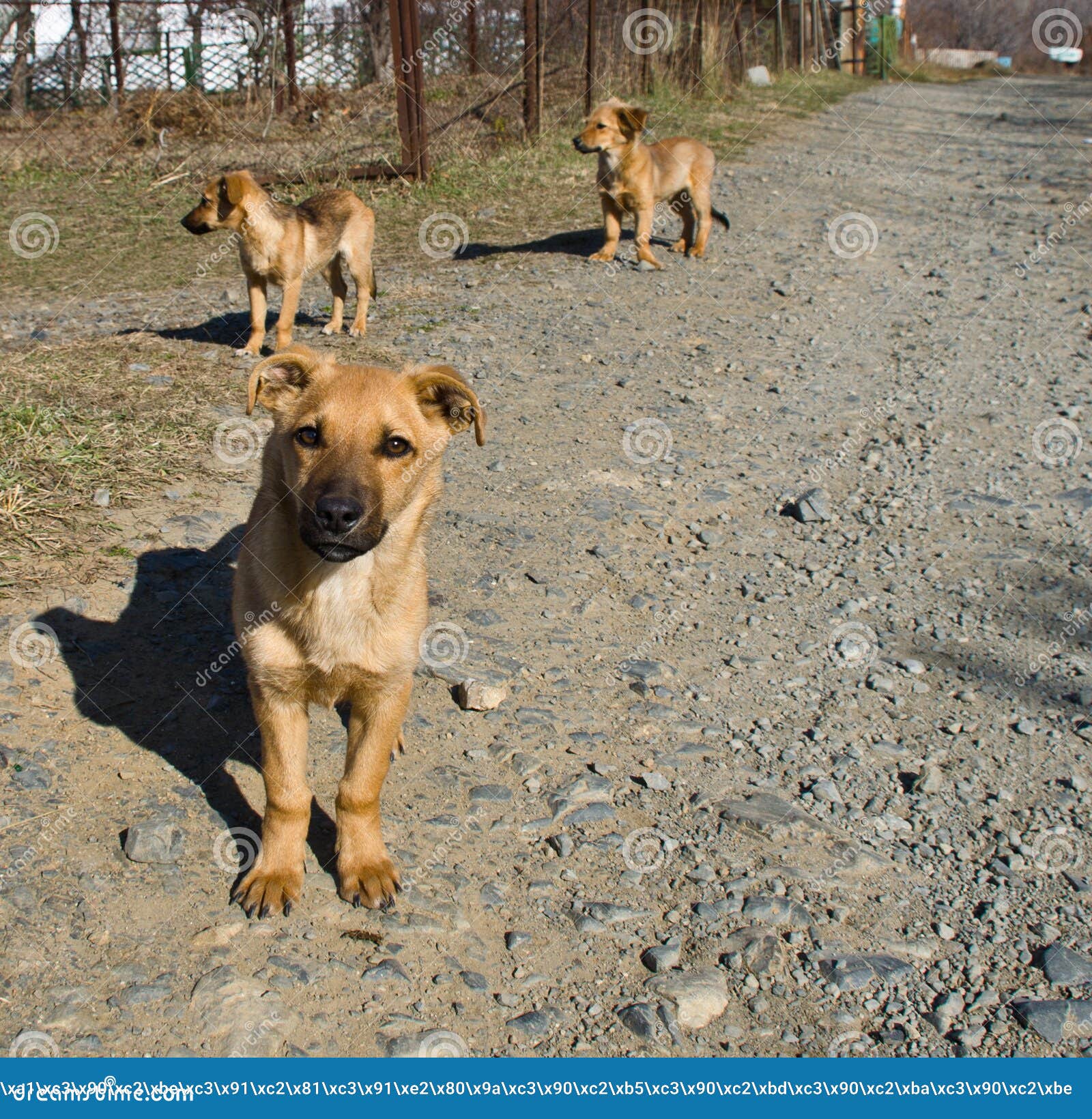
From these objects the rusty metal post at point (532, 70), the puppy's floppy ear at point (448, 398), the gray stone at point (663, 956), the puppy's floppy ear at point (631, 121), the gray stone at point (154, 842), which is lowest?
the gray stone at point (663, 956)

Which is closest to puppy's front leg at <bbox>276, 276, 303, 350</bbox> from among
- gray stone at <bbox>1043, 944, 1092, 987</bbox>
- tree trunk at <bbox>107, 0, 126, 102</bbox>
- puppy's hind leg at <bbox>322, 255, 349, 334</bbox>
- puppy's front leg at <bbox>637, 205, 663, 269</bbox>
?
puppy's hind leg at <bbox>322, 255, 349, 334</bbox>

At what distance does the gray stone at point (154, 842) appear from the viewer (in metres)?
2.96

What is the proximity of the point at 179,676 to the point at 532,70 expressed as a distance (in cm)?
1081

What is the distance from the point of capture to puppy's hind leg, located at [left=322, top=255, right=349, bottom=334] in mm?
7754

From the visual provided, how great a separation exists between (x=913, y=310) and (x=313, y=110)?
832 cm

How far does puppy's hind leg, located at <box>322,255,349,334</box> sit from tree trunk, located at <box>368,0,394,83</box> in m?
6.38

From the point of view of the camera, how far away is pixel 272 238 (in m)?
7.23

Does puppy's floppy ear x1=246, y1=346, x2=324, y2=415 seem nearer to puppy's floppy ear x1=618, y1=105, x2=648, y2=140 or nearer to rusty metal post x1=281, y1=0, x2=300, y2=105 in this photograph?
puppy's floppy ear x1=618, y1=105, x2=648, y2=140

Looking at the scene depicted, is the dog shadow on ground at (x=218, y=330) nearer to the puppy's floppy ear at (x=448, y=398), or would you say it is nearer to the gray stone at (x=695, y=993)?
the puppy's floppy ear at (x=448, y=398)

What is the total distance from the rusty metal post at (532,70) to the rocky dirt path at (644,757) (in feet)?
22.9

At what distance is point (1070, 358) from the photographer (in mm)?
7570

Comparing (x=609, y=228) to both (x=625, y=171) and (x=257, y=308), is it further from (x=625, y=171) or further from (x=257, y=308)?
(x=257, y=308)

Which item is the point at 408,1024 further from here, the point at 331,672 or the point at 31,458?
the point at 31,458

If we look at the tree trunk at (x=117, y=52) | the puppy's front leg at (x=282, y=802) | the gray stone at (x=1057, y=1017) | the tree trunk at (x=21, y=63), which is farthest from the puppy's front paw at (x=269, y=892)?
the tree trunk at (x=21, y=63)
